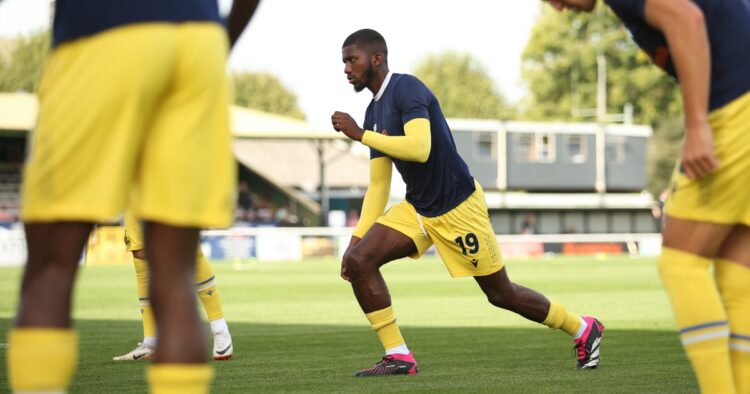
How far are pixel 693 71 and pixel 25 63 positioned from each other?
82.5 meters

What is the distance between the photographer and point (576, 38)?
91.1m

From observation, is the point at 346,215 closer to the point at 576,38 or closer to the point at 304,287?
the point at 576,38

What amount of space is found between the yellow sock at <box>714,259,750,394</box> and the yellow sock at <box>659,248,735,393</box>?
20 centimetres

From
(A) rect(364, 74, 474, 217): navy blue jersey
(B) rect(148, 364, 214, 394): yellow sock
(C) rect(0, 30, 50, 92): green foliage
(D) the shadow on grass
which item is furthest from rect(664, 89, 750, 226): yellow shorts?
(C) rect(0, 30, 50, 92): green foliage

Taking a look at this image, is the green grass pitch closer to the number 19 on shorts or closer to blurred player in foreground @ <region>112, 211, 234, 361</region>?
blurred player in foreground @ <region>112, 211, 234, 361</region>

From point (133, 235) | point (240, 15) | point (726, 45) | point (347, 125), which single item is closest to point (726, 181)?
point (726, 45)

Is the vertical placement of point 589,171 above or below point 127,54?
below

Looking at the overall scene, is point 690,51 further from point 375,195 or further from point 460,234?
point 375,195

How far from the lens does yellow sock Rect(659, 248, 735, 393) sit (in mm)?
4586

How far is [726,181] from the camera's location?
4512mm

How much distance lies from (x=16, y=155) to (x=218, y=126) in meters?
49.0

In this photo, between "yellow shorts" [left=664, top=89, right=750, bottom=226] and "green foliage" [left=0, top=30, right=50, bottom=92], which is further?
"green foliage" [left=0, top=30, right=50, bottom=92]

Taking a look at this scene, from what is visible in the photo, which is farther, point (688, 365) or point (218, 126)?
point (688, 365)

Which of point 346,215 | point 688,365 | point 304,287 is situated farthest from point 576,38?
point 688,365
